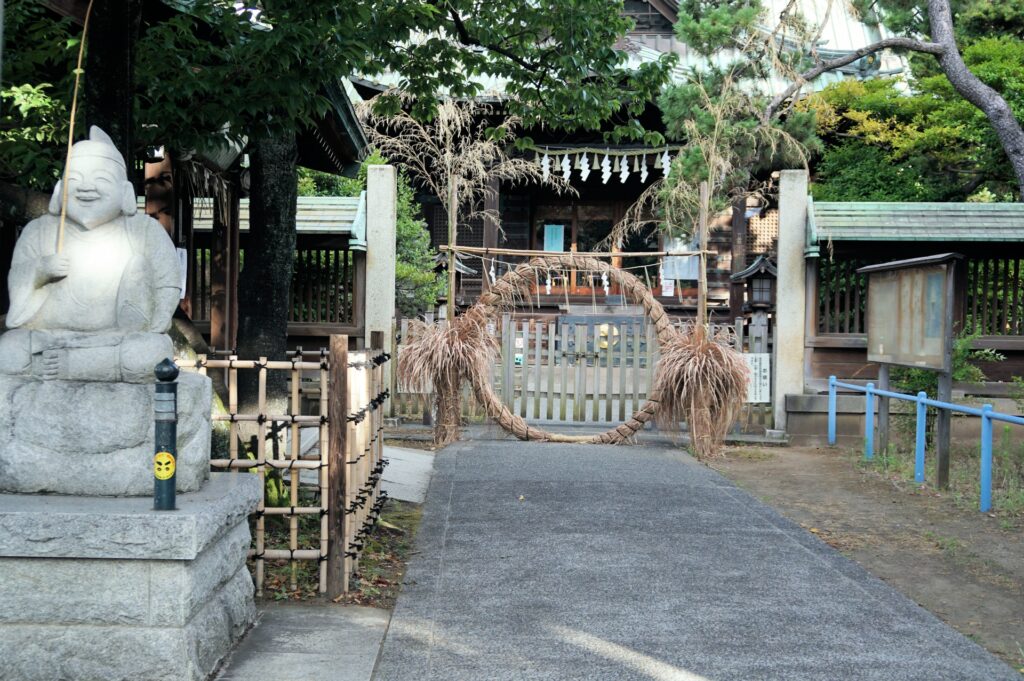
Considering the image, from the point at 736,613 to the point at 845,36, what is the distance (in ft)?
74.4

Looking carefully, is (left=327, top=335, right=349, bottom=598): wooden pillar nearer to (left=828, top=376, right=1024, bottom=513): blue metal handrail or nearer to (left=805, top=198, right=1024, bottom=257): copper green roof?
Answer: (left=828, top=376, right=1024, bottom=513): blue metal handrail

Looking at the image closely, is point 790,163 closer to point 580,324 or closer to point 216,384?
point 580,324

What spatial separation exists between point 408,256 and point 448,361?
22.8 ft

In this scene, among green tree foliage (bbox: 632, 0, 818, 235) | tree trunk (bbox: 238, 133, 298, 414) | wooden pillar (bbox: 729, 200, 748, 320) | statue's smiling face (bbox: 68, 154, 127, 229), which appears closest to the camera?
statue's smiling face (bbox: 68, 154, 127, 229)

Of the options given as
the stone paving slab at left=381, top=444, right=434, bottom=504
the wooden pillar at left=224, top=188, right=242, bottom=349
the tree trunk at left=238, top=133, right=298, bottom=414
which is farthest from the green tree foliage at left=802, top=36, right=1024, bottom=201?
the tree trunk at left=238, top=133, right=298, bottom=414

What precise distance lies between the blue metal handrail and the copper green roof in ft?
7.32

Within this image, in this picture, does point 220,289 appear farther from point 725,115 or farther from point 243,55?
point 725,115

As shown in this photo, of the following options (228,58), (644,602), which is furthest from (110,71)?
(644,602)

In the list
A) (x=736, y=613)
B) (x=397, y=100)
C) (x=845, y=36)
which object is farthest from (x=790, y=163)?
(x=736, y=613)

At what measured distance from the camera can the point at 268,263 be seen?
821 centimetres

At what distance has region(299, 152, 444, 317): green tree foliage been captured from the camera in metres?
17.8

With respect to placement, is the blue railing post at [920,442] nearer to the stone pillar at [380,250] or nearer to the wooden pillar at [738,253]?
the stone pillar at [380,250]

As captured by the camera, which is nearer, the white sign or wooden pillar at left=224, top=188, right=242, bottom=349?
wooden pillar at left=224, top=188, right=242, bottom=349

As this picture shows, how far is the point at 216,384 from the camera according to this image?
9.47 metres
